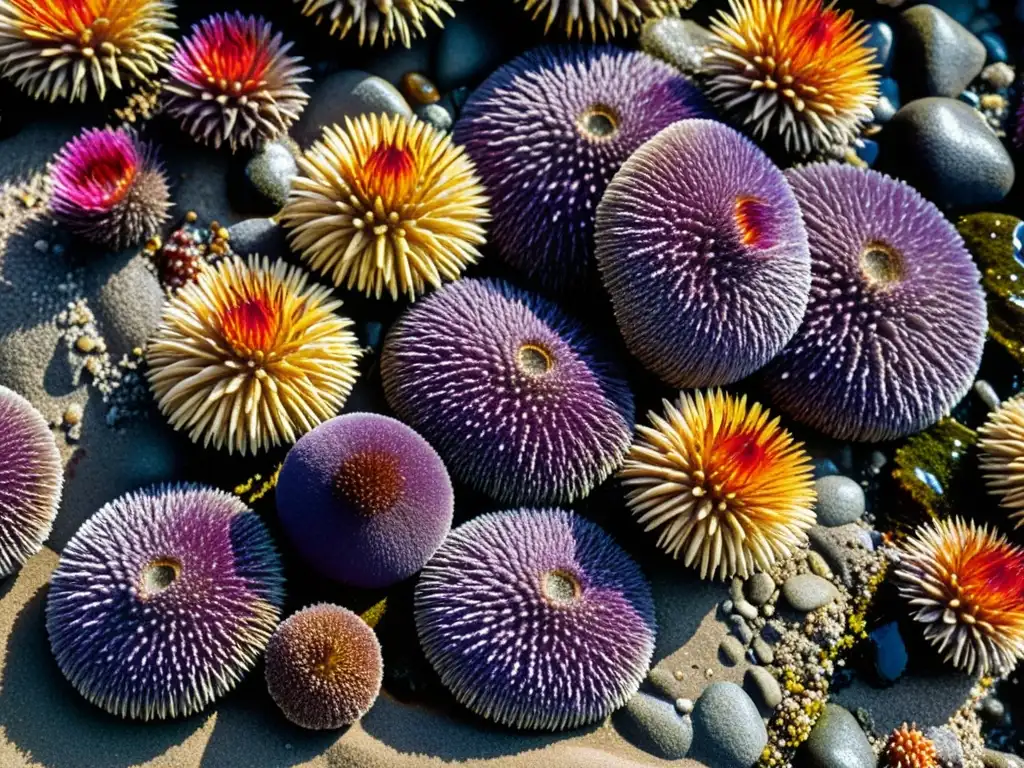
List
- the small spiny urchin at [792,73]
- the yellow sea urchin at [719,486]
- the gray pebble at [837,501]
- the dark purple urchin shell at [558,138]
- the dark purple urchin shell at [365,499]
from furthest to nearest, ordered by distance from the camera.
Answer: the gray pebble at [837,501] → the small spiny urchin at [792,73] → the dark purple urchin shell at [558,138] → the yellow sea urchin at [719,486] → the dark purple urchin shell at [365,499]

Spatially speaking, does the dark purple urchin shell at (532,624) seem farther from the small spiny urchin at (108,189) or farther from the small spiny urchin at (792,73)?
the small spiny urchin at (792,73)

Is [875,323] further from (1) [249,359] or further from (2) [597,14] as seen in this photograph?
(1) [249,359]

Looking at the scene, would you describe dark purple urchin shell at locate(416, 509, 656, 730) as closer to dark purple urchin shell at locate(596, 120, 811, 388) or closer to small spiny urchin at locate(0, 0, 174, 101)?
dark purple urchin shell at locate(596, 120, 811, 388)

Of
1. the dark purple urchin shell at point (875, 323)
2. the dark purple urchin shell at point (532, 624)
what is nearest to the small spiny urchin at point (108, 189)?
the dark purple urchin shell at point (532, 624)

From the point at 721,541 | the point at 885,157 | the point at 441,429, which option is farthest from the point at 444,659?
the point at 885,157

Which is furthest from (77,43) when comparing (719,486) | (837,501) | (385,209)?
(837,501)

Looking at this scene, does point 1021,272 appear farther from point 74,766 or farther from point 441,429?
point 74,766
